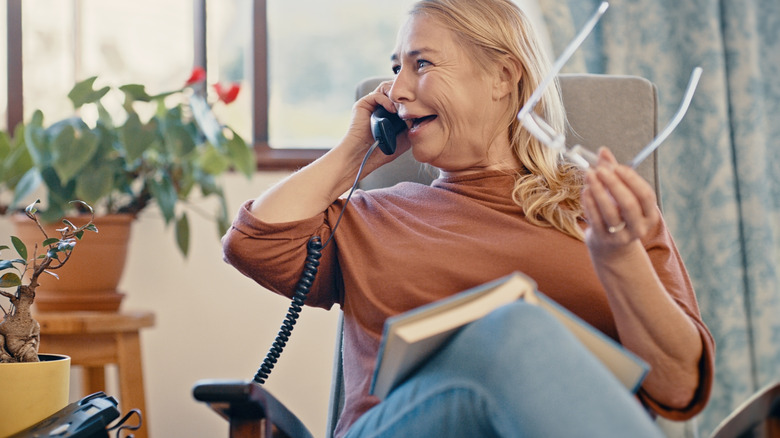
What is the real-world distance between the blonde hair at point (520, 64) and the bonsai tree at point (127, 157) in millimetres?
844

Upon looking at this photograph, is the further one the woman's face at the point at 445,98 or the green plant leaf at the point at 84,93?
the green plant leaf at the point at 84,93

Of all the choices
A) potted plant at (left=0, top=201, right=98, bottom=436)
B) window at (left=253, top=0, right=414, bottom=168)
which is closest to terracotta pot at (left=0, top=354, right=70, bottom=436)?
potted plant at (left=0, top=201, right=98, bottom=436)

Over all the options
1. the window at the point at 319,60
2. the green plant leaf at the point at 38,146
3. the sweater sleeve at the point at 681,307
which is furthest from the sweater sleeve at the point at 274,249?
the window at the point at 319,60

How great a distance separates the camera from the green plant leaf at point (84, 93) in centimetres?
188

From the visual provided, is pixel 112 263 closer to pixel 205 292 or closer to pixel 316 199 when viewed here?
pixel 205 292

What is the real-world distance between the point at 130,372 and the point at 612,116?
4.06ft

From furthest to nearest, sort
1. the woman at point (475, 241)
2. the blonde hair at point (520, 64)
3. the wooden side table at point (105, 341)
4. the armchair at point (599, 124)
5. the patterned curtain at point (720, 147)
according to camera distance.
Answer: the patterned curtain at point (720, 147) < the wooden side table at point (105, 341) < the armchair at point (599, 124) < the blonde hair at point (520, 64) < the woman at point (475, 241)

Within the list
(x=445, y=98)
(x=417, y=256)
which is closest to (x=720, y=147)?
(x=445, y=98)

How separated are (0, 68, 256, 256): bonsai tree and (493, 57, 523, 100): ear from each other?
0.89 metres

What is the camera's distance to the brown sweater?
3.79ft

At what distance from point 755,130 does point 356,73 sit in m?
1.20

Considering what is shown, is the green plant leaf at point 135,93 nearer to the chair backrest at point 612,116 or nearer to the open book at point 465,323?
the chair backrest at point 612,116

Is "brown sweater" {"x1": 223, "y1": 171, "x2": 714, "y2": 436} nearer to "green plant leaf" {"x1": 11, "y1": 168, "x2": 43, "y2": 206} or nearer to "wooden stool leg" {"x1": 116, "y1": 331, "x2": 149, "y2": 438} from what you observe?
"wooden stool leg" {"x1": 116, "y1": 331, "x2": 149, "y2": 438}

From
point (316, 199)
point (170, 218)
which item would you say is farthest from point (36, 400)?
point (170, 218)
